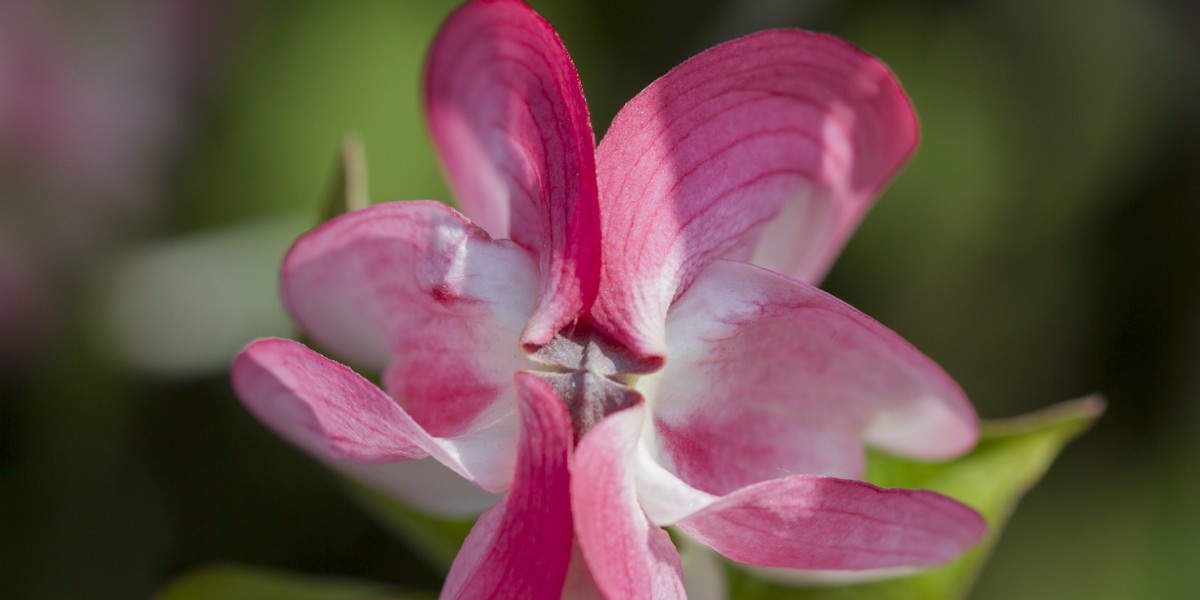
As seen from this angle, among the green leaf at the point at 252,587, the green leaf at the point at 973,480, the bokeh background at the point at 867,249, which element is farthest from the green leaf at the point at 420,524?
the bokeh background at the point at 867,249

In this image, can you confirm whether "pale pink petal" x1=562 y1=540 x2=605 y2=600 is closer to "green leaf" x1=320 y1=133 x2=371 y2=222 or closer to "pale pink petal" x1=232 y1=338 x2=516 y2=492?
"pale pink petal" x1=232 y1=338 x2=516 y2=492

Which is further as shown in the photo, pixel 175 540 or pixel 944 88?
pixel 944 88

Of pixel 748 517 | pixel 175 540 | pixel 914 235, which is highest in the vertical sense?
pixel 748 517

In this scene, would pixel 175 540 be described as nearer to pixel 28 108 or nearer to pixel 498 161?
pixel 28 108

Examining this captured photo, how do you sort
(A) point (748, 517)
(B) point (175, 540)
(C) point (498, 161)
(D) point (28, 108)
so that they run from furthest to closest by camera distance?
1. (D) point (28, 108)
2. (B) point (175, 540)
3. (C) point (498, 161)
4. (A) point (748, 517)

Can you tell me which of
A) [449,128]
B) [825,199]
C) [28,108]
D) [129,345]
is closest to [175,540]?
[129,345]

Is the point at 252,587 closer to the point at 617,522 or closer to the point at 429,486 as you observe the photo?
the point at 429,486

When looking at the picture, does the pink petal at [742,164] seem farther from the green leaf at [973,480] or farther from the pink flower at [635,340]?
the green leaf at [973,480]
